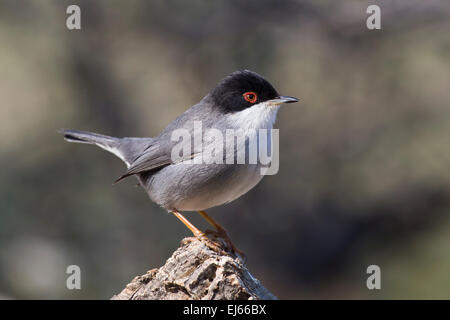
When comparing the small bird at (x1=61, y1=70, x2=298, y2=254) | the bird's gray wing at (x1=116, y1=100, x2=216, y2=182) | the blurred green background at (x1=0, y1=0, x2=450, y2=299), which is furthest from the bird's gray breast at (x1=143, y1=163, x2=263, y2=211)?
the blurred green background at (x1=0, y1=0, x2=450, y2=299)

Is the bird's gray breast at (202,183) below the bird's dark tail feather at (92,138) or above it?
below

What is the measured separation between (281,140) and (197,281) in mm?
6052

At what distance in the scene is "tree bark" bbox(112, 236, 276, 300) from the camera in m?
3.47

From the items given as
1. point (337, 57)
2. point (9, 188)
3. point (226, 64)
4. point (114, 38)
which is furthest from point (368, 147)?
point (9, 188)

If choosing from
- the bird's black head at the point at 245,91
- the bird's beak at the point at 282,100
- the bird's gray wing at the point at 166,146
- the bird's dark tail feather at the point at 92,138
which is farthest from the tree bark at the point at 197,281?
the bird's dark tail feather at the point at 92,138

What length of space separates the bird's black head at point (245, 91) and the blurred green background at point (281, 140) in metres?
3.83

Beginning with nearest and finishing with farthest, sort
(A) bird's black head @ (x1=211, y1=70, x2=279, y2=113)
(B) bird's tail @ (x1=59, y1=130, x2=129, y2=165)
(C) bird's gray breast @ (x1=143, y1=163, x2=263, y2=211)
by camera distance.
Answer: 1. (C) bird's gray breast @ (x1=143, y1=163, x2=263, y2=211)
2. (A) bird's black head @ (x1=211, y1=70, x2=279, y2=113)
3. (B) bird's tail @ (x1=59, y1=130, x2=129, y2=165)

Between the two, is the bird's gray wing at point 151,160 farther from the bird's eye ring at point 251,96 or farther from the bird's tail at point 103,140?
the bird's eye ring at point 251,96

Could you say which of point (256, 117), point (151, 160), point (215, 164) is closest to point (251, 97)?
point (256, 117)

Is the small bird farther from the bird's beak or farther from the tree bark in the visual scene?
the tree bark

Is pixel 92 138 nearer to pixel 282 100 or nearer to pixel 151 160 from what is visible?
pixel 151 160

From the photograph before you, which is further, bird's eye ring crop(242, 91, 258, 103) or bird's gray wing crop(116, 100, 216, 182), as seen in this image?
bird's gray wing crop(116, 100, 216, 182)

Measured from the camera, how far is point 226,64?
28.2ft

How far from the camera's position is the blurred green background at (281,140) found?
8.52 m
